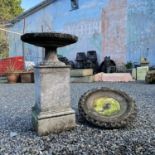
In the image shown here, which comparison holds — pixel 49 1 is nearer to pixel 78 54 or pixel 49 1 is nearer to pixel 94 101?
pixel 78 54

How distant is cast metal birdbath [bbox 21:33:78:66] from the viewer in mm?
2809

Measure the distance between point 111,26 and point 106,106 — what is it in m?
8.22

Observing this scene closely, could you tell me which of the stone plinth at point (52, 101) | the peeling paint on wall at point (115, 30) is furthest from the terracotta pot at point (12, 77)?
the stone plinth at point (52, 101)

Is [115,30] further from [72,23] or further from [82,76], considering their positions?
[72,23]

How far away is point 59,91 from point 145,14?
795 centimetres

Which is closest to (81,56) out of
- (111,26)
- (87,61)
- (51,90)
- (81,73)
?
(87,61)

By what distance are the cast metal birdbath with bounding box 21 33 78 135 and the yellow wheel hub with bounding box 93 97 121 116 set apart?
38cm

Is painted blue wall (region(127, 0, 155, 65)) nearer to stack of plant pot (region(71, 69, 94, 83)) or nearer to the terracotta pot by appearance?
stack of plant pot (region(71, 69, 94, 83))

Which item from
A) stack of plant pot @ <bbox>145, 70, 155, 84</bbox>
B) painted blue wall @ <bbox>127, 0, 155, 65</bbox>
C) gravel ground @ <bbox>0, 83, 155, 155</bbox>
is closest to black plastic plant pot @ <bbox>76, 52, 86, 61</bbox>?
painted blue wall @ <bbox>127, 0, 155, 65</bbox>

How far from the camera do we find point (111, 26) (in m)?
11.1

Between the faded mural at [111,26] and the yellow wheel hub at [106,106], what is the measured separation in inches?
276

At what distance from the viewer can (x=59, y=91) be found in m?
3.02

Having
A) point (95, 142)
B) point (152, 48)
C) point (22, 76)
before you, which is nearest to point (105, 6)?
point (152, 48)

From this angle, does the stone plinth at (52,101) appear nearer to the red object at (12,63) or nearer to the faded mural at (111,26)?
the faded mural at (111,26)
